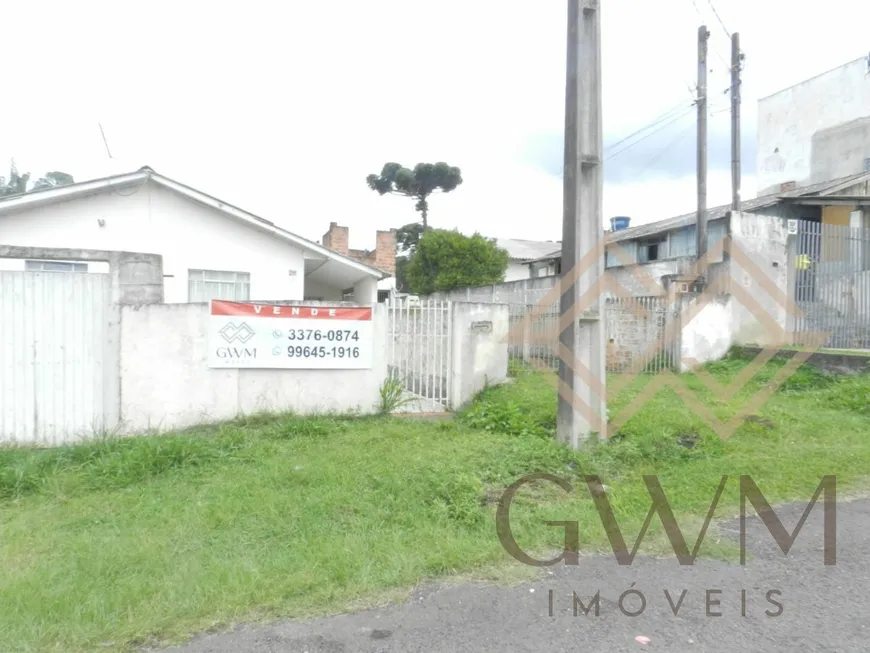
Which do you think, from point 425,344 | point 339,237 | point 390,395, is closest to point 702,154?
point 425,344

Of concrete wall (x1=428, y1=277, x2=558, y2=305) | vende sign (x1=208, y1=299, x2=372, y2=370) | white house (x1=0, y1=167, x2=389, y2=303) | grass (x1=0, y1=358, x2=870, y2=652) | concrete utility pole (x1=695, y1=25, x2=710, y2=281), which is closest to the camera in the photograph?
grass (x1=0, y1=358, x2=870, y2=652)

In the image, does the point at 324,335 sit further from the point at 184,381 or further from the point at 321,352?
the point at 184,381

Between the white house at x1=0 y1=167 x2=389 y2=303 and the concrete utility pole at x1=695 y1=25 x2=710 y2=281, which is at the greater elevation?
the concrete utility pole at x1=695 y1=25 x2=710 y2=281

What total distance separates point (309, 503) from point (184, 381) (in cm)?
294

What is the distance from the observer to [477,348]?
8.45 meters

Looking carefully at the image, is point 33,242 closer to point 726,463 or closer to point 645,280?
point 726,463

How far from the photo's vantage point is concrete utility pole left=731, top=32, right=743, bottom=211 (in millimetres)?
15117

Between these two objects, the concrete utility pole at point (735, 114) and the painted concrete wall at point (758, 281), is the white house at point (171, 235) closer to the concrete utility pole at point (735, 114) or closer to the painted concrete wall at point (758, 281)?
the painted concrete wall at point (758, 281)

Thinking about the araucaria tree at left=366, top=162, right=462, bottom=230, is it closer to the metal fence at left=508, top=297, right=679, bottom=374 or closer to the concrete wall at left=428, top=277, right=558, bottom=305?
the concrete wall at left=428, top=277, right=558, bottom=305

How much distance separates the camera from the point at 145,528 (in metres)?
4.00

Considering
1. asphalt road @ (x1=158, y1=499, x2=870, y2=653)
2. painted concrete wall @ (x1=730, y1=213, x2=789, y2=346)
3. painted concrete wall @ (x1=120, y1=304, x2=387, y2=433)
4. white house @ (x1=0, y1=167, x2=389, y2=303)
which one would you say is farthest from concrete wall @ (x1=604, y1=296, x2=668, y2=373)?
asphalt road @ (x1=158, y1=499, x2=870, y2=653)

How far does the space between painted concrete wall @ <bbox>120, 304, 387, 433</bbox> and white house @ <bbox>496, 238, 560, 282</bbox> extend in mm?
25907

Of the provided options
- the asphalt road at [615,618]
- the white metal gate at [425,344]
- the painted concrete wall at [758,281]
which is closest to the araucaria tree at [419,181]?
the painted concrete wall at [758,281]

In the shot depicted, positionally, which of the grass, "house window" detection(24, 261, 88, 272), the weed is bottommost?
the grass
